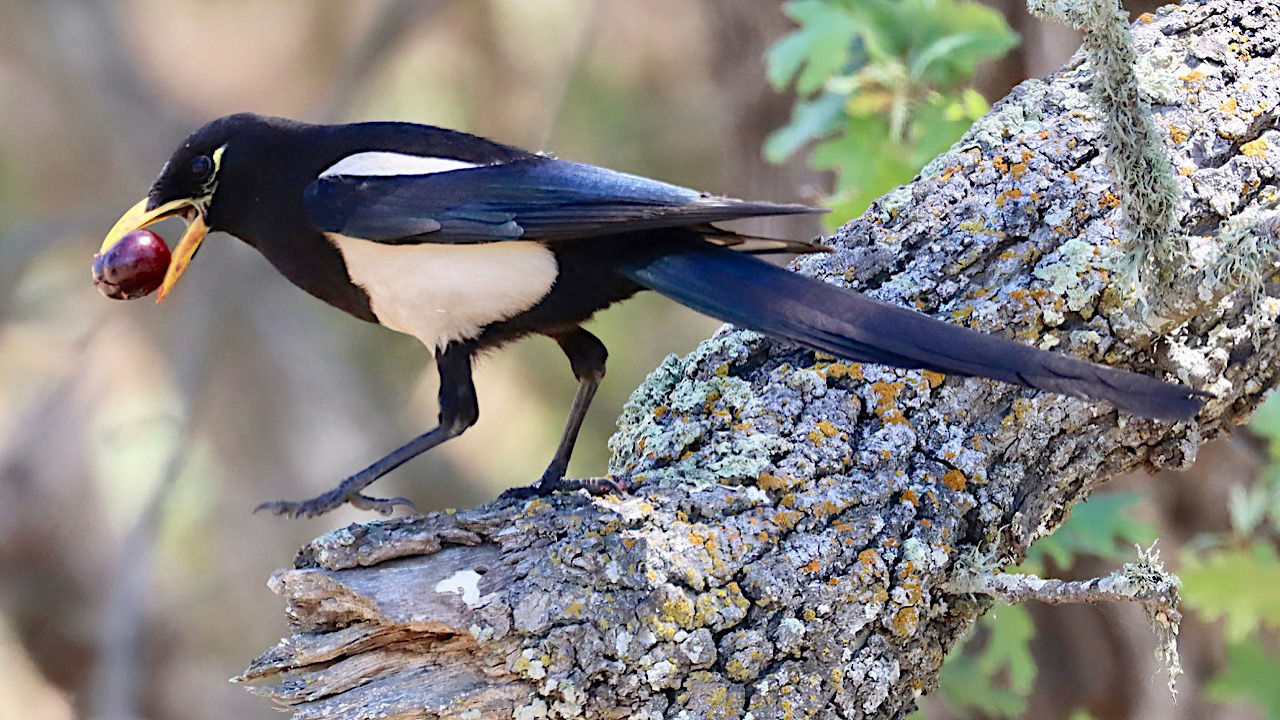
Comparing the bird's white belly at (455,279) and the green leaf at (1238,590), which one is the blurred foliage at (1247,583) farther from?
the bird's white belly at (455,279)

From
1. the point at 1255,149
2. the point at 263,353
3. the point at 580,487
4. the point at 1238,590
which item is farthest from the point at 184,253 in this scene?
the point at 263,353

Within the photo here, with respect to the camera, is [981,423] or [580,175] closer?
[981,423]

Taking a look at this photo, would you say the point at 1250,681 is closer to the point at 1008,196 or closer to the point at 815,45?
the point at 1008,196

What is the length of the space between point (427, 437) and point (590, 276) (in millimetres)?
399

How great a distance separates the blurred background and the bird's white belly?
1466mm

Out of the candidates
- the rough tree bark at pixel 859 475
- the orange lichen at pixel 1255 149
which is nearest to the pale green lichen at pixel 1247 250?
the rough tree bark at pixel 859 475

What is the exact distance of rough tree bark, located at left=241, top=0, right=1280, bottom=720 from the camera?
1.69 meters

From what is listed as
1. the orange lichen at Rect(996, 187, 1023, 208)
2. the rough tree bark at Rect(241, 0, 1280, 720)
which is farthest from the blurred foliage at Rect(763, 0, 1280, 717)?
the orange lichen at Rect(996, 187, 1023, 208)

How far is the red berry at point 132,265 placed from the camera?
7.50 ft

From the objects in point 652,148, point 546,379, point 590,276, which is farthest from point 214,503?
point 590,276

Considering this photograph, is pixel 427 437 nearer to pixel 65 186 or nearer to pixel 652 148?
pixel 652 148

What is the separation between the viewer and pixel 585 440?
6285 millimetres

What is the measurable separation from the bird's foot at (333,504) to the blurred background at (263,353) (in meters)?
1.74

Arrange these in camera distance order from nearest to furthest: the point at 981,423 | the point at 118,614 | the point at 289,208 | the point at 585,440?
the point at 981,423 → the point at 289,208 → the point at 118,614 → the point at 585,440
